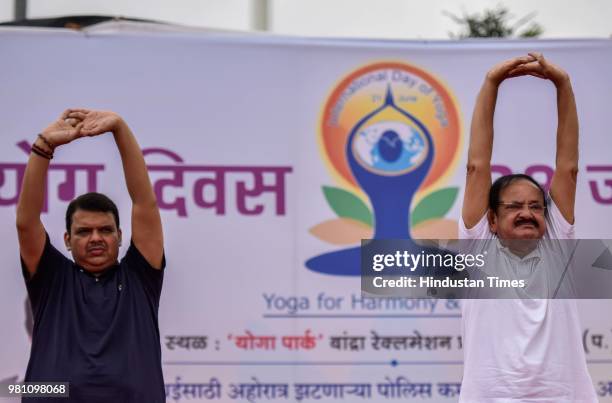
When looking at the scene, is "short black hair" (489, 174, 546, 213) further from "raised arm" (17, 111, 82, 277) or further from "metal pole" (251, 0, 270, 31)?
"metal pole" (251, 0, 270, 31)

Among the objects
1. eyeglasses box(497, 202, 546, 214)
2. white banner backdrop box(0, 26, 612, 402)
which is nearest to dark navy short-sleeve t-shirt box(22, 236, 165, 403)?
white banner backdrop box(0, 26, 612, 402)

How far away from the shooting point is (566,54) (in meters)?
3.83

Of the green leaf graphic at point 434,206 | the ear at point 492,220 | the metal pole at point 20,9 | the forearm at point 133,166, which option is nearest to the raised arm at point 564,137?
the ear at point 492,220

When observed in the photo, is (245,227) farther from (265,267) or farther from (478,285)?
(478,285)

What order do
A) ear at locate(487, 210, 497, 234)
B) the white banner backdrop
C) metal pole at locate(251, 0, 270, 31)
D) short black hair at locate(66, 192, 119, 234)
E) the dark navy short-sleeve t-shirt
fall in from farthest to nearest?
1. metal pole at locate(251, 0, 270, 31)
2. the white banner backdrop
3. short black hair at locate(66, 192, 119, 234)
4. ear at locate(487, 210, 497, 234)
5. the dark navy short-sleeve t-shirt

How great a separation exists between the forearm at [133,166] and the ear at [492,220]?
1.01 meters

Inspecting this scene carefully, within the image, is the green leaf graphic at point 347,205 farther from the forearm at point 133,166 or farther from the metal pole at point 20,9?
the metal pole at point 20,9

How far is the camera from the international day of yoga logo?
3.76 metres

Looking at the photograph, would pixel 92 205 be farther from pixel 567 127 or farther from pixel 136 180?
pixel 567 127

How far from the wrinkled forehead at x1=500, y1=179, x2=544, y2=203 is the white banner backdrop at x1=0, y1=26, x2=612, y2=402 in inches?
35.3

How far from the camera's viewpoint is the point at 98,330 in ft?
9.18

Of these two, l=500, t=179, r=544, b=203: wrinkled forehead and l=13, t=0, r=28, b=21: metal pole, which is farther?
l=13, t=0, r=28, b=21: metal pole

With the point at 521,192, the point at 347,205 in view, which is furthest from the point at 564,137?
the point at 347,205

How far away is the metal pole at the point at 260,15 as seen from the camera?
4359 millimetres
